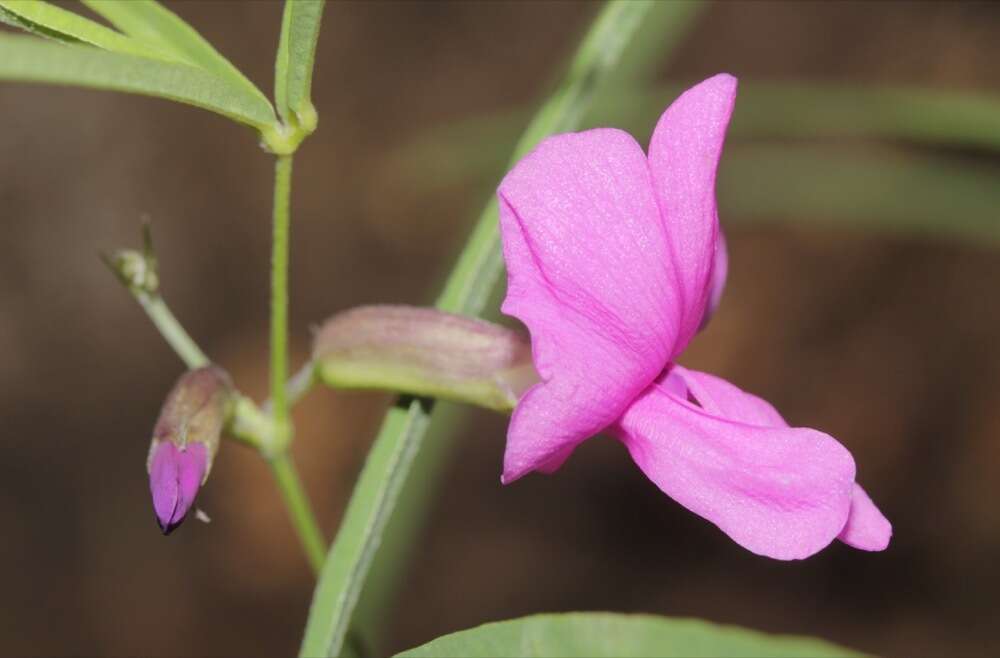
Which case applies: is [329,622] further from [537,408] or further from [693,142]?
[693,142]

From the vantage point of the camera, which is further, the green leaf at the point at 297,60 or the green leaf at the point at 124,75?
the green leaf at the point at 297,60

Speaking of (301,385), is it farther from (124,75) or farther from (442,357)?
(124,75)

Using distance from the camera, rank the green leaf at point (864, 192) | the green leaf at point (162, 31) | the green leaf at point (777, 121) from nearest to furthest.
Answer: the green leaf at point (162, 31), the green leaf at point (777, 121), the green leaf at point (864, 192)

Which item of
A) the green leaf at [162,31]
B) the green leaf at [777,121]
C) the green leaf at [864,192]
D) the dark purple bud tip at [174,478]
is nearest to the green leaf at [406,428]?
the dark purple bud tip at [174,478]

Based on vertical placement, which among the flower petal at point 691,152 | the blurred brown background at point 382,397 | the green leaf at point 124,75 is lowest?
the blurred brown background at point 382,397

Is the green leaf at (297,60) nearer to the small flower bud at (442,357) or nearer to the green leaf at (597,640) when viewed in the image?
the small flower bud at (442,357)

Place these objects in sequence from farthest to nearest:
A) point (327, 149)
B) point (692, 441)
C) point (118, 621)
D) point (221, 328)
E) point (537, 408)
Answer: point (327, 149) < point (221, 328) < point (118, 621) < point (692, 441) < point (537, 408)

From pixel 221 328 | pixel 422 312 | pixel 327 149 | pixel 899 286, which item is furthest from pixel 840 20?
pixel 422 312
